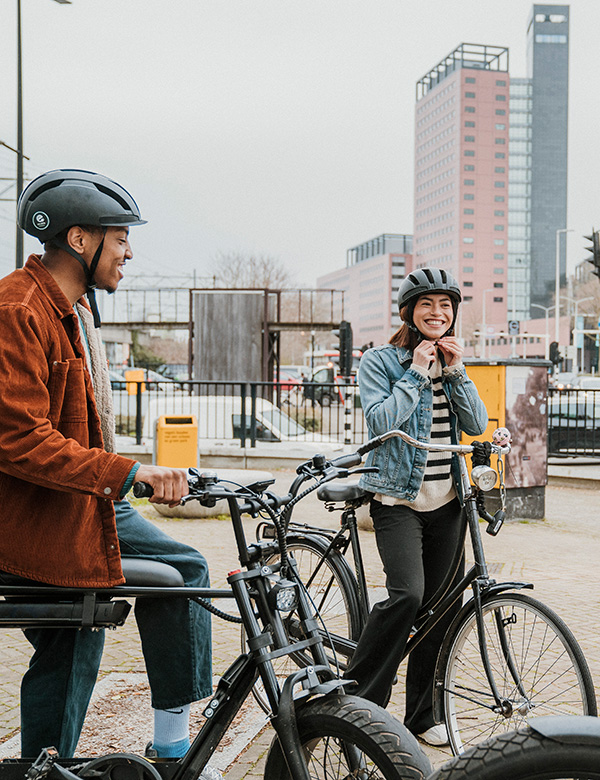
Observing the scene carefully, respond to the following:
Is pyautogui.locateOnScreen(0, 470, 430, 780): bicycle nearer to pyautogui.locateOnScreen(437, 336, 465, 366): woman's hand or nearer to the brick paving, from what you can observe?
the brick paving

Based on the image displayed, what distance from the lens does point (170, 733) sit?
2613 millimetres

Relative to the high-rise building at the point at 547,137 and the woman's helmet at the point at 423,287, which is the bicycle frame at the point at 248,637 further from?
the high-rise building at the point at 547,137

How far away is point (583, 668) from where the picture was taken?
3199 millimetres

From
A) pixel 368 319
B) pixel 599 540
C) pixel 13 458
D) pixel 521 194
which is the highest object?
pixel 521 194

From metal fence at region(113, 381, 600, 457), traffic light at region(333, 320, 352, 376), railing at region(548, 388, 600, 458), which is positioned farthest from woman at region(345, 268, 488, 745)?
traffic light at region(333, 320, 352, 376)

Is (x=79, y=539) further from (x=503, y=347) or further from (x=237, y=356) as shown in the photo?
(x=503, y=347)

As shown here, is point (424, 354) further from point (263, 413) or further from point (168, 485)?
point (263, 413)

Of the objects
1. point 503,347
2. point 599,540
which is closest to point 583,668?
point 599,540

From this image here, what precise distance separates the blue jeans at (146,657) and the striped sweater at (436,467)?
3.56 ft

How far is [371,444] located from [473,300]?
481 feet

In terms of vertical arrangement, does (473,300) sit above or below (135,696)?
above

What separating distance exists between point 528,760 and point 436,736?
2.31m

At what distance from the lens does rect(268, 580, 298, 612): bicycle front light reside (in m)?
2.23

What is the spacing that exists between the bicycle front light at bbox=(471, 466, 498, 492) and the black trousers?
1.19 feet
